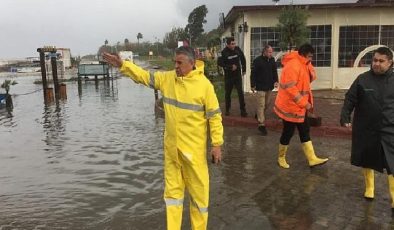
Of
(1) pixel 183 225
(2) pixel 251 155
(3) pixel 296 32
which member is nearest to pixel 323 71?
(3) pixel 296 32

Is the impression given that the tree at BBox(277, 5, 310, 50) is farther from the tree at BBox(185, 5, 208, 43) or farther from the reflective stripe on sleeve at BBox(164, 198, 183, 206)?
the tree at BBox(185, 5, 208, 43)

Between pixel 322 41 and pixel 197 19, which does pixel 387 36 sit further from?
pixel 197 19

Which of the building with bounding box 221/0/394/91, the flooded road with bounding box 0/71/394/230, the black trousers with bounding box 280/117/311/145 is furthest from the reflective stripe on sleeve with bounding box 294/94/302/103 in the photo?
the building with bounding box 221/0/394/91

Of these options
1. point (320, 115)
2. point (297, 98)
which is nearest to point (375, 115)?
point (297, 98)

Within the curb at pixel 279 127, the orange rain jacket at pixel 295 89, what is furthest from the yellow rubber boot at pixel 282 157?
the curb at pixel 279 127

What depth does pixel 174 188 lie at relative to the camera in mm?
4344

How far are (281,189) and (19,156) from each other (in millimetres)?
5178

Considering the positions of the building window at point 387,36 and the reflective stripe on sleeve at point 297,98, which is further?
the building window at point 387,36

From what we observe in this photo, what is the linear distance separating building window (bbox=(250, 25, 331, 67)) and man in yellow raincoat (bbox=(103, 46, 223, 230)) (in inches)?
499

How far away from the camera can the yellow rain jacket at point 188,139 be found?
14.1 ft

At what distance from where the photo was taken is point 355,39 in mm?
16578

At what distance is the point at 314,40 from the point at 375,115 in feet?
38.4

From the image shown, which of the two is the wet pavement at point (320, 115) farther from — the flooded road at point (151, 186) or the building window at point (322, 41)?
the building window at point (322, 41)

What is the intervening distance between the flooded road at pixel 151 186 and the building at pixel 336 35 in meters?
6.90
